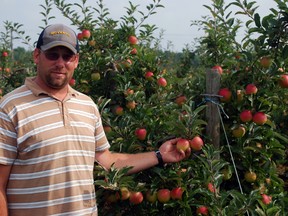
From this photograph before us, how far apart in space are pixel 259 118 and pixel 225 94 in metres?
0.24

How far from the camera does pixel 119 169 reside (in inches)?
92.4

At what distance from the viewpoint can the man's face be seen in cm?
194

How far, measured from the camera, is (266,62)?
256cm

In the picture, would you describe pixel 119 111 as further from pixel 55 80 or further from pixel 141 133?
pixel 55 80

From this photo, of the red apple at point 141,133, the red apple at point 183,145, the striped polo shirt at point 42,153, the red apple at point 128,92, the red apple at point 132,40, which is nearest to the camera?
the striped polo shirt at point 42,153

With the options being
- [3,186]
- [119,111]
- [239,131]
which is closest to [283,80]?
[239,131]

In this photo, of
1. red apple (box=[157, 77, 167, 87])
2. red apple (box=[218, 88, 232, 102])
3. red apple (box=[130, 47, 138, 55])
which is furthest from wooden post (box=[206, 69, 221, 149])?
red apple (box=[130, 47, 138, 55])

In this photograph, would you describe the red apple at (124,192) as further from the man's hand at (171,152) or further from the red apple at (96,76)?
the red apple at (96,76)

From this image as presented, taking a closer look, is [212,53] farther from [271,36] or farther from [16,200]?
[16,200]

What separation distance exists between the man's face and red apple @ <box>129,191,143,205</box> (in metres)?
0.83

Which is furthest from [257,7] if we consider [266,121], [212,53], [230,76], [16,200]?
[16,200]

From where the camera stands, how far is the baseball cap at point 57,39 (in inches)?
76.9

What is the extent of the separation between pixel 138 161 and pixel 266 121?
806 millimetres

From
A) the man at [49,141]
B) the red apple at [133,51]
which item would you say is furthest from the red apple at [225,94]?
the red apple at [133,51]
